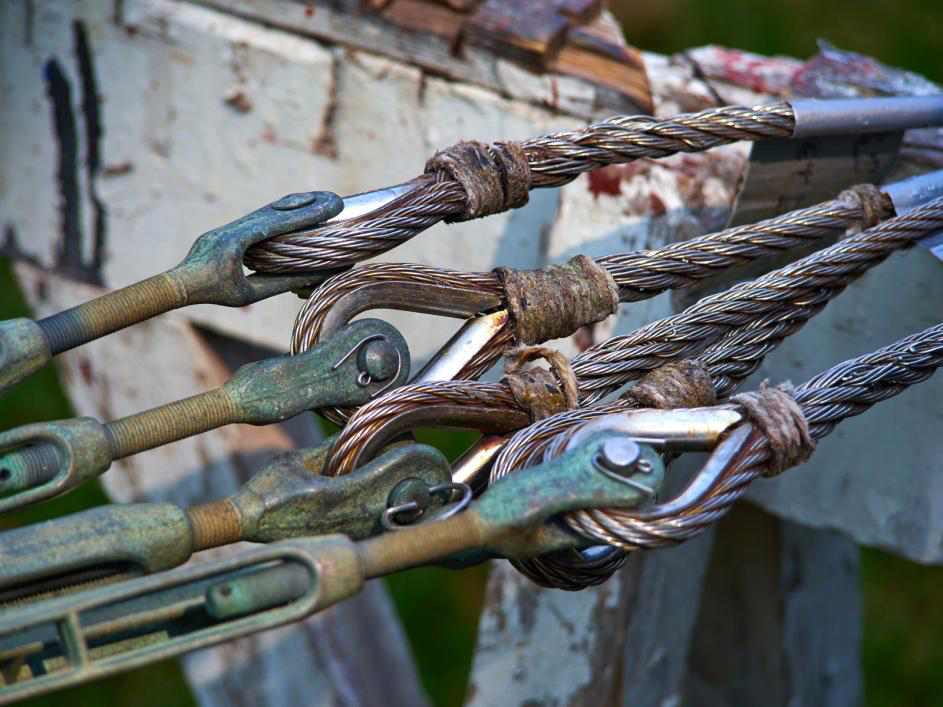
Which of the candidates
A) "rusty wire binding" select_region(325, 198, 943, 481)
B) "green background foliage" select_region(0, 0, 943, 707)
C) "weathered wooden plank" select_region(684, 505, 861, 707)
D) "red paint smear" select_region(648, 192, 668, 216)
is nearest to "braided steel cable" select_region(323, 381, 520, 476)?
"rusty wire binding" select_region(325, 198, 943, 481)

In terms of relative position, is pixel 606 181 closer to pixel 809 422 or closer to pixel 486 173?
pixel 486 173

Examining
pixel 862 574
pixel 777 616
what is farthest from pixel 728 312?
pixel 862 574

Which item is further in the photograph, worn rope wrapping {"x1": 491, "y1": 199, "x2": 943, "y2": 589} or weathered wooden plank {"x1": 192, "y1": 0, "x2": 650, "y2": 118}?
weathered wooden plank {"x1": 192, "y1": 0, "x2": 650, "y2": 118}

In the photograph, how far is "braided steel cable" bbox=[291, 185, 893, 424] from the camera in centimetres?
77

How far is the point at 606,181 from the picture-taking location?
1169 mm

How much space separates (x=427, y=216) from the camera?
0.82 meters

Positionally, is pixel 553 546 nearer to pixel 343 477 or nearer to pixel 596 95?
pixel 343 477

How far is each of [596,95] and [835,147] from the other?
294mm

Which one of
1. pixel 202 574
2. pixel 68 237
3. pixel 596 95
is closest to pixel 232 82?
pixel 68 237

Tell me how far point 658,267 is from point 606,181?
12.8 inches

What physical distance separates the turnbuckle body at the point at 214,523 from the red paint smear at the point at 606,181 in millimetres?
530

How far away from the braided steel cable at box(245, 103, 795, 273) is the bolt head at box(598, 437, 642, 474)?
23 cm

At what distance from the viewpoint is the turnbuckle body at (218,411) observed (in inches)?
25.3

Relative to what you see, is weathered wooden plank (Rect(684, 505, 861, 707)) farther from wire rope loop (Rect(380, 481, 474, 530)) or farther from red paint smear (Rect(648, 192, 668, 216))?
wire rope loop (Rect(380, 481, 474, 530))
